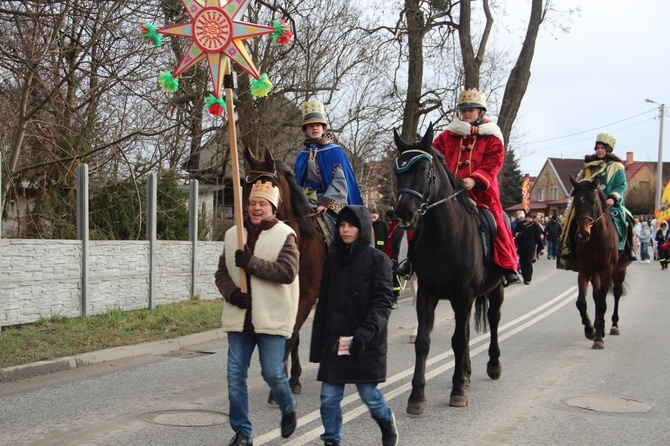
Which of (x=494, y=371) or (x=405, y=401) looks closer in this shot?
(x=405, y=401)

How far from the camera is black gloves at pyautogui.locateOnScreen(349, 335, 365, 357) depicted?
4.63 meters

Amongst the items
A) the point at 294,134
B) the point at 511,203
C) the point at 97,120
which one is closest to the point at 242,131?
the point at 294,134

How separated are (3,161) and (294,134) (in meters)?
11.4

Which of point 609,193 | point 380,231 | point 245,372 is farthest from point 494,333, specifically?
point 380,231

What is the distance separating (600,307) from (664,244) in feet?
59.9

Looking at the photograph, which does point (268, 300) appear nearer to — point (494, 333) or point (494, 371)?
point (494, 371)

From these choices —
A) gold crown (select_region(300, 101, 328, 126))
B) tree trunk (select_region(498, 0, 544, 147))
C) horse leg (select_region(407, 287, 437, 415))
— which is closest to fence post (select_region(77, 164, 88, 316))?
gold crown (select_region(300, 101, 328, 126))

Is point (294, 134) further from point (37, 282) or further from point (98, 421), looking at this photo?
point (98, 421)

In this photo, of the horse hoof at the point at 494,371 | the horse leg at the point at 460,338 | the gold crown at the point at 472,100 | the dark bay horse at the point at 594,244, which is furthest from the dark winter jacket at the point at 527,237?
the horse leg at the point at 460,338

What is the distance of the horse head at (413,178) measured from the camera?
5855 mm

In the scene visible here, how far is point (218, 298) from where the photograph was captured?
48.4ft

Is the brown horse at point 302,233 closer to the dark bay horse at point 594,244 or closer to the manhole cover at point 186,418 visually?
the manhole cover at point 186,418

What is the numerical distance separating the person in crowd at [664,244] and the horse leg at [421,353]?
Answer: 71.6 ft

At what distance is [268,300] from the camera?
16.7ft
